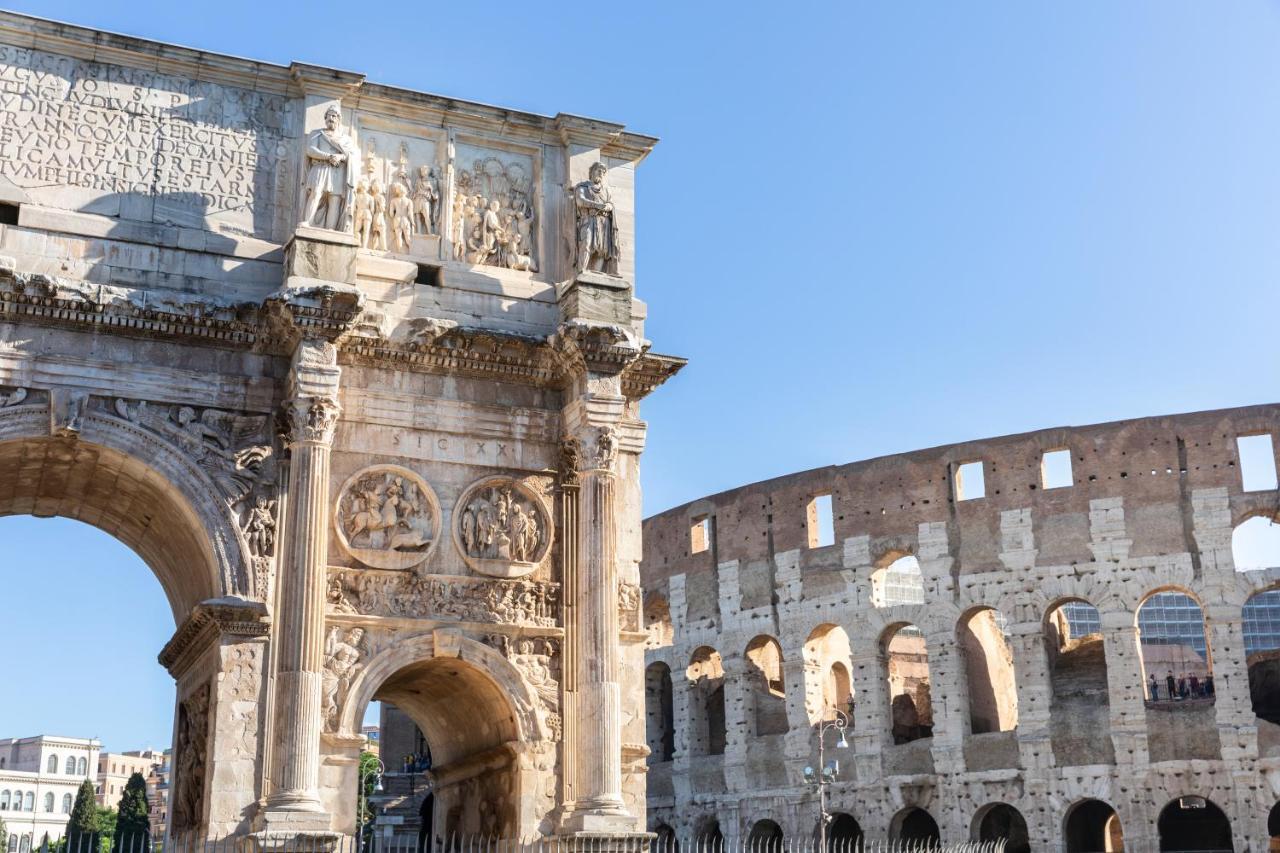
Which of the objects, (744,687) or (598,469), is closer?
(598,469)

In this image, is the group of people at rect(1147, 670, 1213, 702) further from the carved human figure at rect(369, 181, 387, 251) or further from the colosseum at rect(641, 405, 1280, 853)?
the carved human figure at rect(369, 181, 387, 251)

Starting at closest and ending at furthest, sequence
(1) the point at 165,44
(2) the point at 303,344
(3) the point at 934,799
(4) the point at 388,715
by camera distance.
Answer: (2) the point at 303,344, (1) the point at 165,44, (3) the point at 934,799, (4) the point at 388,715

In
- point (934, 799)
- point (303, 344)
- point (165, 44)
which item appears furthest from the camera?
point (934, 799)

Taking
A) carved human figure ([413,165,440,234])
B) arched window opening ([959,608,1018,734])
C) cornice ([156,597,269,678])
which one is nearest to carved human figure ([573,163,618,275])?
carved human figure ([413,165,440,234])

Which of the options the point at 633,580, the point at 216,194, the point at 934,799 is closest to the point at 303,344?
the point at 216,194

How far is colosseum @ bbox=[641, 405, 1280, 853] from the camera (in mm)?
30219

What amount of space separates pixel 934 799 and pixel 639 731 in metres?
19.6

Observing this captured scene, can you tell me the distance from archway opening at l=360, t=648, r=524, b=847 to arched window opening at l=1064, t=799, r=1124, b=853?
64.6ft

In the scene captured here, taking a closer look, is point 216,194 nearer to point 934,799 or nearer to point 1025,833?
point 934,799

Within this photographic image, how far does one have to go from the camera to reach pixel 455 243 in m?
14.8

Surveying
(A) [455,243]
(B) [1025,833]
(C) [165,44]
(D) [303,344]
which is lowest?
(B) [1025,833]

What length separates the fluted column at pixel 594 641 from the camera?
520 inches

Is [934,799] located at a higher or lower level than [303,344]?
lower

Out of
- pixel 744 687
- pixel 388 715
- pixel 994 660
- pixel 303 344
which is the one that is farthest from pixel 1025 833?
pixel 303 344
